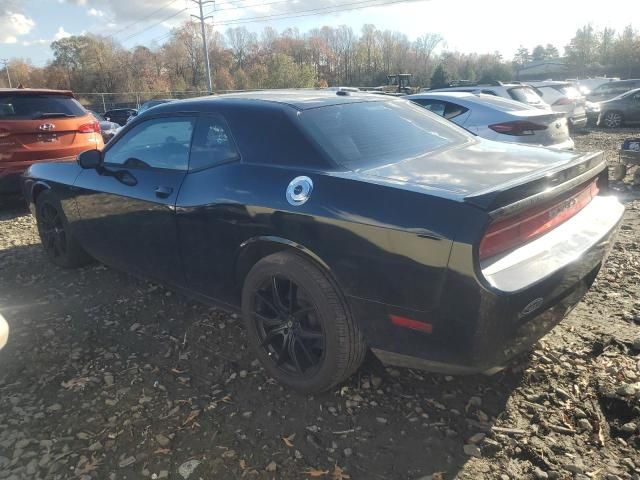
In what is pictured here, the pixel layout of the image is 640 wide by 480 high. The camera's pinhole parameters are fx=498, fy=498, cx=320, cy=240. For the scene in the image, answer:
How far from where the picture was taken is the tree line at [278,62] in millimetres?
58250

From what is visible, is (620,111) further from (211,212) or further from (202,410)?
(202,410)

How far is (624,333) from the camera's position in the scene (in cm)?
316

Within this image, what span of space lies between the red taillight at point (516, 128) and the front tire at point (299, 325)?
485 cm

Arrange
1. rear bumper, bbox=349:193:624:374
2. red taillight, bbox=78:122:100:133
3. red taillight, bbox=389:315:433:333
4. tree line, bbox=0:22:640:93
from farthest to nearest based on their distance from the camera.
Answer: tree line, bbox=0:22:640:93
red taillight, bbox=78:122:100:133
red taillight, bbox=389:315:433:333
rear bumper, bbox=349:193:624:374

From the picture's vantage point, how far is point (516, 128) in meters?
6.44

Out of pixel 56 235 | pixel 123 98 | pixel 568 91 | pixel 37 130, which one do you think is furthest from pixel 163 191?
pixel 123 98

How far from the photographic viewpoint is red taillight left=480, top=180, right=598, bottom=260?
Result: 6.79ft

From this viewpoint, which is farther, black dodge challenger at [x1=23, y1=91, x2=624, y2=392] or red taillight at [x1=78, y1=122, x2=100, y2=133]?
red taillight at [x1=78, y1=122, x2=100, y2=133]

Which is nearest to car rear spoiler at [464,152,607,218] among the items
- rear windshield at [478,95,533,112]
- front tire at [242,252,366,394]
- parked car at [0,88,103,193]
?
front tire at [242,252,366,394]

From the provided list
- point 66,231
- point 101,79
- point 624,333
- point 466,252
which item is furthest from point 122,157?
→ point 101,79

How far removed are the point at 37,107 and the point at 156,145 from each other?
440 centimetres

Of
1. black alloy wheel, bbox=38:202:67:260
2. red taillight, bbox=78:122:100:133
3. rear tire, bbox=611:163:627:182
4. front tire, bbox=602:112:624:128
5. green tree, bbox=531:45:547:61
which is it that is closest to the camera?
black alloy wheel, bbox=38:202:67:260

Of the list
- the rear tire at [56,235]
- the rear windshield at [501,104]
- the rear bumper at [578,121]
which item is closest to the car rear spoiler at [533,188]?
the rear tire at [56,235]

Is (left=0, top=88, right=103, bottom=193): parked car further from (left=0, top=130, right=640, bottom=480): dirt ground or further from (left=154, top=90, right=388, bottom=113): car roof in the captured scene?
(left=154, top=90, right=388, bottom=113): car roof
